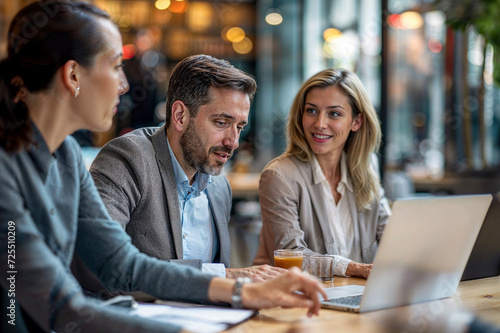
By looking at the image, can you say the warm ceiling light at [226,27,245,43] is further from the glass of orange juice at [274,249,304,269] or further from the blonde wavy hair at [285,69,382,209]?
the glass of orange juice at [274,249,304,269]

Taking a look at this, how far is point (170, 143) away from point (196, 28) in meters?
7.43

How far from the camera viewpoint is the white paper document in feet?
3.90

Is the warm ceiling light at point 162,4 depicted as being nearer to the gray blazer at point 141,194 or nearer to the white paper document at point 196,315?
the gray blazer at point 141,194

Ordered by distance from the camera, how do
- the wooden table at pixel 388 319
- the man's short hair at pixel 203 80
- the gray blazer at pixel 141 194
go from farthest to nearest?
the man's short hair at pixel 203 80 < the gray blazer at pixel 141 194 < the wooden table at pixel 388 319

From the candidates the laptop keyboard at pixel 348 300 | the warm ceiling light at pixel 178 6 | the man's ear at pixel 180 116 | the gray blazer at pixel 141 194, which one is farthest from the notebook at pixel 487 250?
the warm ceiling light at pixel 178 6

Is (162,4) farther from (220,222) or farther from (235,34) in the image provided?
(220,222)

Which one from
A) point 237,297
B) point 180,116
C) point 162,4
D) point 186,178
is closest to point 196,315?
point 237,297

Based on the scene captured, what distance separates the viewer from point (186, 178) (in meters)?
1.98

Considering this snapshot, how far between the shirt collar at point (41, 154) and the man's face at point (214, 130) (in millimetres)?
771

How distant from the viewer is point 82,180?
1.40 meters

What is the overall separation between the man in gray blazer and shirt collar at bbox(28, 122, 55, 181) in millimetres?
524

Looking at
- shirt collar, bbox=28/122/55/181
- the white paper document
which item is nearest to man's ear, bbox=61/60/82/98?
shirt collar, bbox=28/122/55/181

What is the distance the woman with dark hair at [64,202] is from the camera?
1.12 meters

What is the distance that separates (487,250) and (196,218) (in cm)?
95
